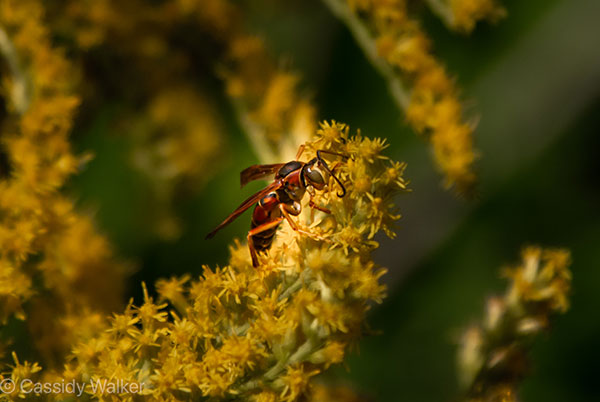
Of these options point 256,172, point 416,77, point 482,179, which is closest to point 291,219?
point 256,172

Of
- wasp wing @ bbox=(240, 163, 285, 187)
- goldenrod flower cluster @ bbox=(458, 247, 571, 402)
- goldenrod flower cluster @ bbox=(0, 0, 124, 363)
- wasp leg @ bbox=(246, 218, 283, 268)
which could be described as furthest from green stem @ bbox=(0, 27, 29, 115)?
goldenrod flower cluster @ bbox=(458, 247, 571, 402)

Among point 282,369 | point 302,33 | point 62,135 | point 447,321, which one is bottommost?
point 282,369

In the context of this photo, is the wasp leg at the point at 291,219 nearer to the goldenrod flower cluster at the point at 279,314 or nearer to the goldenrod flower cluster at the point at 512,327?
the goldenrod flower cluster at the point at 279,314

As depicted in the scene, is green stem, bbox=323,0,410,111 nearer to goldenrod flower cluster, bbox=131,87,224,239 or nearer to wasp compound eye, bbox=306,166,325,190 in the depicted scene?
goldenrod flower cluster, bbox=131,87,224,239

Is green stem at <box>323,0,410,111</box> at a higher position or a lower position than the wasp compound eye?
higher

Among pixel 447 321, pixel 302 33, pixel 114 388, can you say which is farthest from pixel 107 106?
pixel 447 321

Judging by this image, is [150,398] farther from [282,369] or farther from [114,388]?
[282,369]
